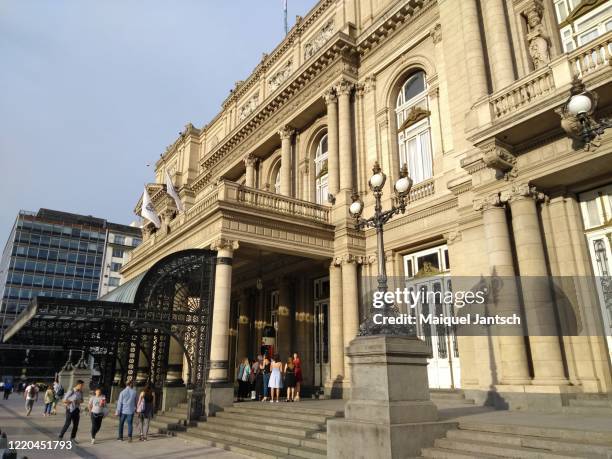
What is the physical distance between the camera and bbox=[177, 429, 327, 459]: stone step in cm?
971

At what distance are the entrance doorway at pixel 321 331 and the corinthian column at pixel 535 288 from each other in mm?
10190

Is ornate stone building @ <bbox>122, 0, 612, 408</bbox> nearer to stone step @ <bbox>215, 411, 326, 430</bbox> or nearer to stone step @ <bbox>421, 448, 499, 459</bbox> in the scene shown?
stone step @ <bbox>215, 411, 326, 430</bbox>

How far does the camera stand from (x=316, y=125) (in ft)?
76.1

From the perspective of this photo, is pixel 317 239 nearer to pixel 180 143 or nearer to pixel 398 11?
pixel 398 11

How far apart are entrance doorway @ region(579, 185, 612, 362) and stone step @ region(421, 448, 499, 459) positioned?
20.8 ft

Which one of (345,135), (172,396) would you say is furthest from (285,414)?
(345,135)

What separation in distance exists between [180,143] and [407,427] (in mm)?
34638

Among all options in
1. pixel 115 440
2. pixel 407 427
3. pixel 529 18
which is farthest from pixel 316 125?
pixel 407 427

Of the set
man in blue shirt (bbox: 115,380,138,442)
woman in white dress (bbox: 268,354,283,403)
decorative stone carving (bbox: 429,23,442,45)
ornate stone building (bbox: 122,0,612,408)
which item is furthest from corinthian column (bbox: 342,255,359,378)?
decorative stone carving (bbox: 429,23,442,45)

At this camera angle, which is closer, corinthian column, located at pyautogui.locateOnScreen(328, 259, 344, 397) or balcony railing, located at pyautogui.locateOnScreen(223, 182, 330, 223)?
balcony railing, located at pyautogui.locateOnScreen(223, 182, 330, 223)

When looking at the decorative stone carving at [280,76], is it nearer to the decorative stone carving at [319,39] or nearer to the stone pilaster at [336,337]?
the decorative stone carving at [319,39]

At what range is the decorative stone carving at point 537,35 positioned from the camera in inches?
547

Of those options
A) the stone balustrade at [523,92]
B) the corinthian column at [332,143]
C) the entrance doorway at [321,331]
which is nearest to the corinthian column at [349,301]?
the entrance doorway at [321,331]

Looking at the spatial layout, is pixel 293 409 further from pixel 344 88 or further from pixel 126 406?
pixel 344 88
